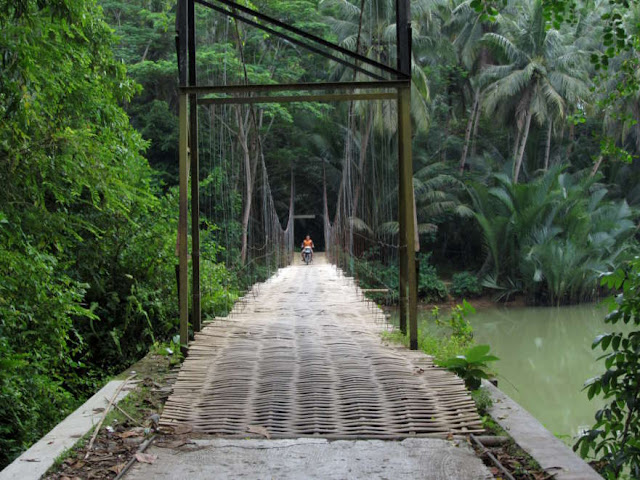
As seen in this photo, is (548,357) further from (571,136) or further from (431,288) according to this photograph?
(571,136)

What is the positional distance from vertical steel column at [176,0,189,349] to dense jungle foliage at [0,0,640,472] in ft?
2.07

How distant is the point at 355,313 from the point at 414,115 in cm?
1202

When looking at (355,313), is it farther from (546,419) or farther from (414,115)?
(414,115)

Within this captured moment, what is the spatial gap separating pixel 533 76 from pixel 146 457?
17.9 meters

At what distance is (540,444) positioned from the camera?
2.33 m

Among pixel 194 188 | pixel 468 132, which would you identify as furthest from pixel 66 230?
pixel 468 132

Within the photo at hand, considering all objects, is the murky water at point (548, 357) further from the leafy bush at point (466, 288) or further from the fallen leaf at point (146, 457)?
the fallen leaf at point (146, 457)

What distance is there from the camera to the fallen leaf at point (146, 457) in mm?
2207

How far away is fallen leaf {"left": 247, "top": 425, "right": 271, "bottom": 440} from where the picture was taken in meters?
2.45

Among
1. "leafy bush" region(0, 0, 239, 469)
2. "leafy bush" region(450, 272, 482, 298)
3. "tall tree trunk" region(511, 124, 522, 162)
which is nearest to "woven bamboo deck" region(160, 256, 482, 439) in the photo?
"leafy bush" region(0, 0, 239, 469)

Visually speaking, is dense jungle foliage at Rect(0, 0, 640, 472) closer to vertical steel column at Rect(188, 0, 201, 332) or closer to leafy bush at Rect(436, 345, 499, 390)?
vertical steel column at Rect(188, 0, 201, 332)

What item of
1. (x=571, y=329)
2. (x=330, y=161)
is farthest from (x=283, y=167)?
(x=571, y=329)

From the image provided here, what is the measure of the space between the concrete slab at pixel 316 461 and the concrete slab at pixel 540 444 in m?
0.21

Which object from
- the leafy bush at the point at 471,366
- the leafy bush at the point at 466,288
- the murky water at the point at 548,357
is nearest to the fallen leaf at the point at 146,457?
the leafy bush at the point at 471,366
